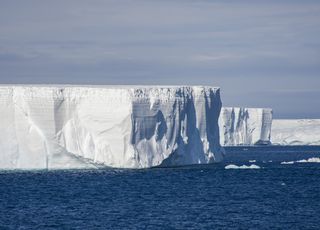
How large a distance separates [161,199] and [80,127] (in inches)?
540

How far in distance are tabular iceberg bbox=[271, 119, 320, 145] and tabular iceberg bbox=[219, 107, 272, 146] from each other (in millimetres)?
7264

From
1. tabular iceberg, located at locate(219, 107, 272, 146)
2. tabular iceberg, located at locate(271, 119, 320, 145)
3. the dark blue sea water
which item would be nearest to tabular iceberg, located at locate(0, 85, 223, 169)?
the dark blue sea water

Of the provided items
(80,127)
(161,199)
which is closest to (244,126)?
(80,127)

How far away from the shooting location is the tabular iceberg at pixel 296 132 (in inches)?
4560

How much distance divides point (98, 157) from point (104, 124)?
1991 millimetres

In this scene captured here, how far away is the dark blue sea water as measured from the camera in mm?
31578

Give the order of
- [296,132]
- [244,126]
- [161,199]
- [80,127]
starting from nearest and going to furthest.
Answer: [161,199] → [80,127] → [244,126] → [296,132]

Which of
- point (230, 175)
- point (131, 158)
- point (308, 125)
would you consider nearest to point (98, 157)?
point (131, 158)

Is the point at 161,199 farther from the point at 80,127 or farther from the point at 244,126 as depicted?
the point at 244,126

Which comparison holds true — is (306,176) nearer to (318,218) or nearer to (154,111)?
(154,111)

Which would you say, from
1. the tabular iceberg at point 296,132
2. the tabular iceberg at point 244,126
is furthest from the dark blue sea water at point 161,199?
the tabular iceberg at point 296,132

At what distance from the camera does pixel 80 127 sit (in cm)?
5278

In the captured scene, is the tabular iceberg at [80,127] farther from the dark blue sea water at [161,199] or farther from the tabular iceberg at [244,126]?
the tabular iceberg at [244,126]

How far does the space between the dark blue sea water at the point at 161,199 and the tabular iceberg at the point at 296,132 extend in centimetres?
5781
